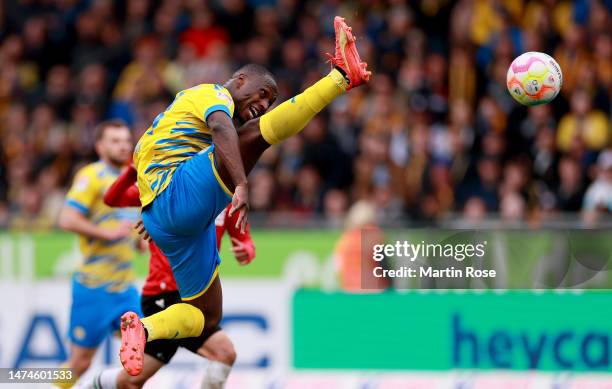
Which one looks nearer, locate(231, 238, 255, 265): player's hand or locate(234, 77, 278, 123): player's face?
locate(234, 77, 278, 123): player's face

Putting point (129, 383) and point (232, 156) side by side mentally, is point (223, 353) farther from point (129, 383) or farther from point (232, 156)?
point (232, 156)

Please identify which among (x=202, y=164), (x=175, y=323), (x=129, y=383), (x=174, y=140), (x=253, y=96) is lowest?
(x=129, y=383)

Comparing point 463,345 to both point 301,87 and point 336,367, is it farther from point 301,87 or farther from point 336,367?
point 301,87

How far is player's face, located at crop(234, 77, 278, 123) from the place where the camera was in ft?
24.4

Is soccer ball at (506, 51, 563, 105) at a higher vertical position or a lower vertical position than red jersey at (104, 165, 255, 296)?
higher

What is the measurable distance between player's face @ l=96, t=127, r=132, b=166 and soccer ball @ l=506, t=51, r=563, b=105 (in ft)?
10.4

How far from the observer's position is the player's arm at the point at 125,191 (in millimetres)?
8195

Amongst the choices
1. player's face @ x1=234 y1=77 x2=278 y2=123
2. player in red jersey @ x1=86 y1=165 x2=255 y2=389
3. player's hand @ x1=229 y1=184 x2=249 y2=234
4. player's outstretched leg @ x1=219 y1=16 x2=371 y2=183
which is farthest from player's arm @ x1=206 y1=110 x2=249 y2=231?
player in red jersey @ x1=86 y1=165 x2=255 y2=389

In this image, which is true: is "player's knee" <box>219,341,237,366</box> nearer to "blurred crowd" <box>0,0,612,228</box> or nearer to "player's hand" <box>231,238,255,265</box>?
"player's hand" <box>231,238,255,265</box>

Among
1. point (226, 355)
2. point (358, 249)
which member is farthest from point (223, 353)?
point (358, 249)

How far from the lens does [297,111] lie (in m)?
6.95

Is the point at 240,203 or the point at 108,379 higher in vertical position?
the point at 240,203

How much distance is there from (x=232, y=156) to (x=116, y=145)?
307 centimetres

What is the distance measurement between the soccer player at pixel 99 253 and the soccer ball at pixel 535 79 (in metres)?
3.23
